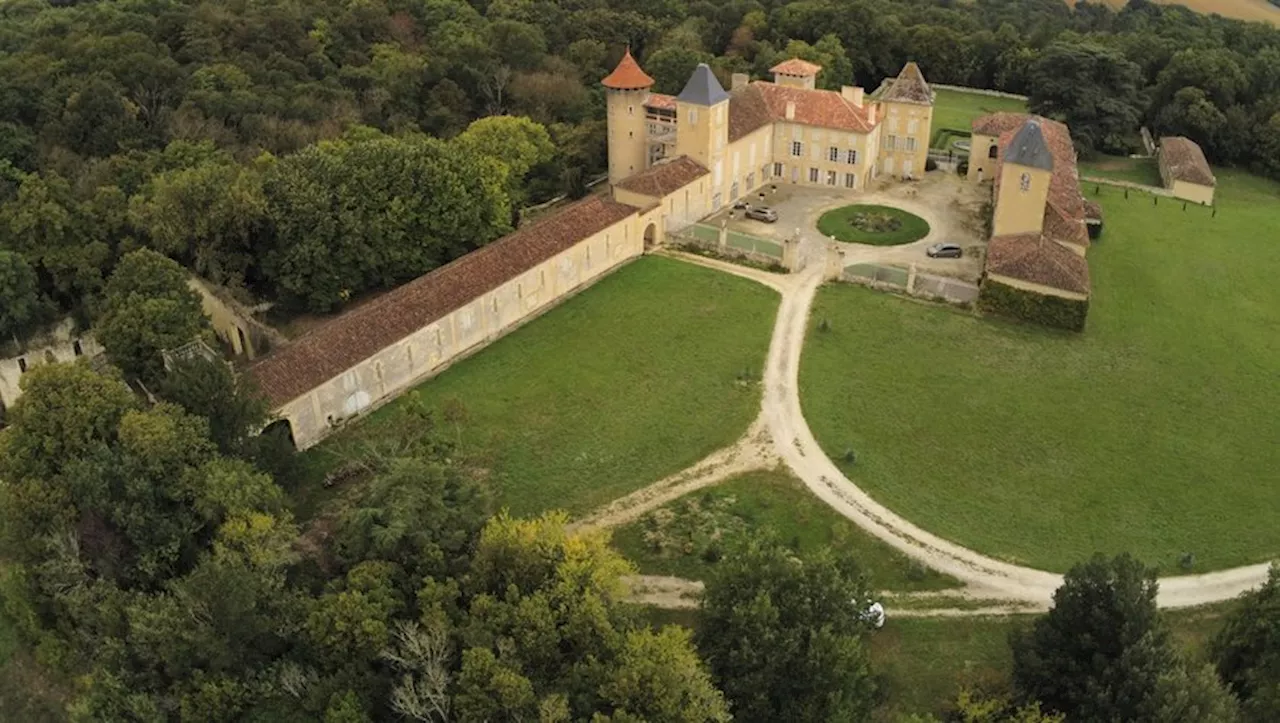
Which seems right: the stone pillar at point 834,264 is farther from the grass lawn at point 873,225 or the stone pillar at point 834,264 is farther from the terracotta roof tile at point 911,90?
the terracotta roof tile at point 911,90

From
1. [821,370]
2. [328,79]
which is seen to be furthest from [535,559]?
[328,79]

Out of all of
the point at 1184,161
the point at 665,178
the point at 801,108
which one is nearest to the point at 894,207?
the point at 801,108

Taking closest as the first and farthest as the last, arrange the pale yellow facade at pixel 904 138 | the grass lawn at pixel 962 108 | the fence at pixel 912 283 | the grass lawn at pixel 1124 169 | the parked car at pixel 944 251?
the fence at pixel 912 283
the parked car at pixel 944 251
the pale yellow facade at pixel 904 138
the grass lawn at pixel 1124 169
the grass lawn at pixel 962 108

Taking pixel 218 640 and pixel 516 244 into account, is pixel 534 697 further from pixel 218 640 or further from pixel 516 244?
pixel 516 244

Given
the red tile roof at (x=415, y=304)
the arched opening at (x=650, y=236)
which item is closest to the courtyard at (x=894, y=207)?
the arched opening at (x=650, y=236)

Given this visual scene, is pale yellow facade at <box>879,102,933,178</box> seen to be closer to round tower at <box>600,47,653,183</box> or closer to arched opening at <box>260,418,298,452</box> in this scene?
round tower at <box>600,47,653,183</box>

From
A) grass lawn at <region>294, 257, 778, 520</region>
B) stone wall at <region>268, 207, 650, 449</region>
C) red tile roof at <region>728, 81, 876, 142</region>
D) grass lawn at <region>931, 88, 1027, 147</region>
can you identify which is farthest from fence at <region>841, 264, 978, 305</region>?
grass lawn at <region>931, 88, 1027, 147</region>

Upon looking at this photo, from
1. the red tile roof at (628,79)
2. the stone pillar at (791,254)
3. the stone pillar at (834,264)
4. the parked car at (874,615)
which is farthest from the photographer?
the red tile roof at (628,79)

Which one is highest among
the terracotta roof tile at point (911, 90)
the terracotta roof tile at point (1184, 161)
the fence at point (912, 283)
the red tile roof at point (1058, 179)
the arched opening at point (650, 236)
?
the terracotta roof tile at point (911, 90)
